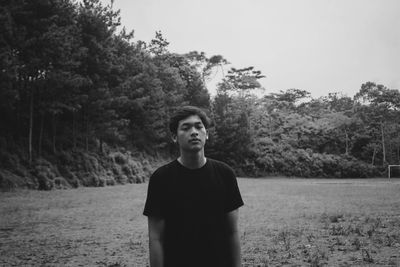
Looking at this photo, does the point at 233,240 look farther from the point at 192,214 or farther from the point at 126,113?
the point at 126,113

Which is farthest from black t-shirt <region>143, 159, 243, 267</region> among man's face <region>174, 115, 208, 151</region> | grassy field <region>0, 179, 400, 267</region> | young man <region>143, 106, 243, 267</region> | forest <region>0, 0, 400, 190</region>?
forest <region>0, 0, 400, 190</region>

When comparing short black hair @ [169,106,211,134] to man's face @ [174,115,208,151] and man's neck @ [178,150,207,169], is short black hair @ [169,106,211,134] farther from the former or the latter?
man's neck @ [178,150,207,169]

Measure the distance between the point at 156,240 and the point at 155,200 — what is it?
0.28 m

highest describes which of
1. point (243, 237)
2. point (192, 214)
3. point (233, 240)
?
point (192, 214)

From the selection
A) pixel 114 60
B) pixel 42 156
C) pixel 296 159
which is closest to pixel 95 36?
pixel 114 60

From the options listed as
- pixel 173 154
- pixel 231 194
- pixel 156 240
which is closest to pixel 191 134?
pixel 231 194

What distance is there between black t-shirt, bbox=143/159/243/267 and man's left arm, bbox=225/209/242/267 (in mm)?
53

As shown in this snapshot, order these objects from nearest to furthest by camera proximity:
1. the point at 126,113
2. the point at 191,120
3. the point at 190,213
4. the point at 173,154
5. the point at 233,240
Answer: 1. the point at 190,213
2. the point at 233,240
3. the point at 191,120
4. the point at 126,113
5. the point at 173,154

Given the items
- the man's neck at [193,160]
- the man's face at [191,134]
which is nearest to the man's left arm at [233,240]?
the man's neck at [193,160]

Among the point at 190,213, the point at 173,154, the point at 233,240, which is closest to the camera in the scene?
the point at 190,213

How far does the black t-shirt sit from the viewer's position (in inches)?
93.1

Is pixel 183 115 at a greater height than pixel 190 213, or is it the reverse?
pixel 183 115

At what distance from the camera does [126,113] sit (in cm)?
2888

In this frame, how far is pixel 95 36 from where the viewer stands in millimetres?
22531
